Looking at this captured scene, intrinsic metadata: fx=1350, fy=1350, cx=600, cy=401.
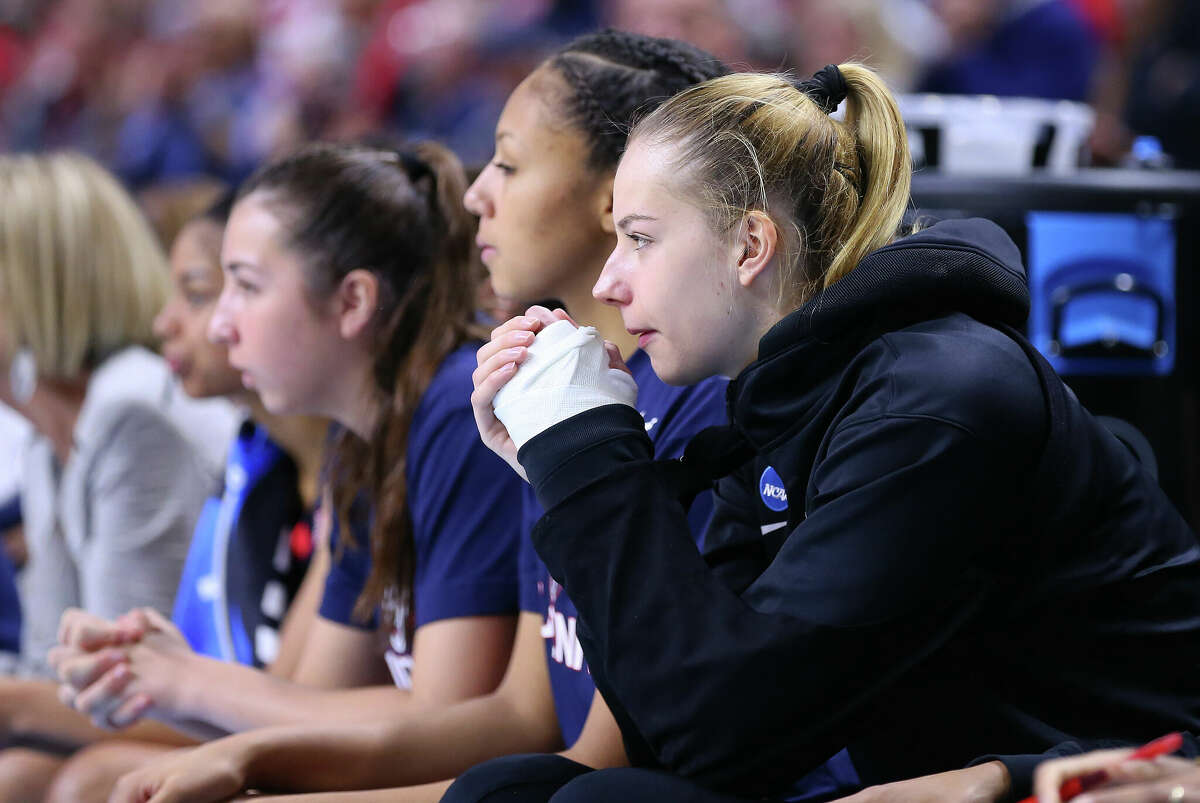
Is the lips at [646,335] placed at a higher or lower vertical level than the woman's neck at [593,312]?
higher

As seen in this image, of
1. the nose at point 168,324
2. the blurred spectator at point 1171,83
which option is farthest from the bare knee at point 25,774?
the blurred spectator at point 1171,83

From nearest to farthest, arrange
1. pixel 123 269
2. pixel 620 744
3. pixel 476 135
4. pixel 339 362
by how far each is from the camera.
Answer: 1. pixel 620 744
2. pixel 339 362
3. pixel 123 269
4. pixel 476 135

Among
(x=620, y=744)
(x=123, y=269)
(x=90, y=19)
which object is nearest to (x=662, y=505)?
(x=620, y=744)

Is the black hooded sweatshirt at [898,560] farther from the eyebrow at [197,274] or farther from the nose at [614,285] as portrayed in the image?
the eyebrow at [197,274]

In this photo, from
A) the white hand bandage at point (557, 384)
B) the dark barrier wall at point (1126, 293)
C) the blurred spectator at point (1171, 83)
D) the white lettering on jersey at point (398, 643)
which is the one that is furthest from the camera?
the blurred spectator at point (1171, 83)

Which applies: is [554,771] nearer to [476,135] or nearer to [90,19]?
[476,135]

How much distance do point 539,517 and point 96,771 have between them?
2.67 ft

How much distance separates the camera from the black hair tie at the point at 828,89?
126cm

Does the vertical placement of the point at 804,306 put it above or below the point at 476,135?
above

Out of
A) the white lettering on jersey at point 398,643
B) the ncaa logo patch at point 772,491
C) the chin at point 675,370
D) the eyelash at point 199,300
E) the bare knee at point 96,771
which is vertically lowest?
the bare knee at point 96,771

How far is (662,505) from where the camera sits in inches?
43.0

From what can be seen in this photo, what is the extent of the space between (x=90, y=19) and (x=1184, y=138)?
512 centimetres

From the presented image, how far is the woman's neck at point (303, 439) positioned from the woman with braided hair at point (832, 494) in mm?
1089

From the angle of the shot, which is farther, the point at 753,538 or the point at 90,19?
the point at 90,19
